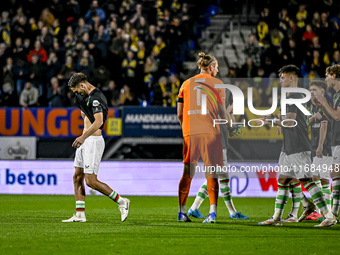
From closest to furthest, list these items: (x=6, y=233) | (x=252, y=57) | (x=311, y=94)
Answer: (x=6, y=233) → (x=311, y=94) → (x=252, y=57)

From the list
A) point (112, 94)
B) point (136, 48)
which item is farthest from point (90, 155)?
point (136, 48)

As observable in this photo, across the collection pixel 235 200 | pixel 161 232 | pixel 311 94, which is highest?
pixel 311 94

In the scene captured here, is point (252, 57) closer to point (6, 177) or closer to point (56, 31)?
point (56, 31)

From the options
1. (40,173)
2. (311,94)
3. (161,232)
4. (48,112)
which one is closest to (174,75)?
(48,112)

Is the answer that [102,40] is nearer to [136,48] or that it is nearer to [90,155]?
[136,48]

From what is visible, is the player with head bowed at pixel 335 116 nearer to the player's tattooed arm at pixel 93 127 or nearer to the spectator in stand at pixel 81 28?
the player's tattooed arm at pixel 93 127

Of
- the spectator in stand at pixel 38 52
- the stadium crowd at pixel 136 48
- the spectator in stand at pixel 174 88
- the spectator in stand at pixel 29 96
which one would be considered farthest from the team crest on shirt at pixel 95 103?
the spectator in stand at pixel 38 52

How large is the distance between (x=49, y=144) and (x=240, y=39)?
6.98 metres

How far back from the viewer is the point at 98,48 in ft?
61.6

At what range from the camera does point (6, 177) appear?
15758mm

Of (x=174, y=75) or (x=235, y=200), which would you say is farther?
(x=174, y=75)

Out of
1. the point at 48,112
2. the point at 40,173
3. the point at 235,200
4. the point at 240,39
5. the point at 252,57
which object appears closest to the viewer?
the point at 235,200

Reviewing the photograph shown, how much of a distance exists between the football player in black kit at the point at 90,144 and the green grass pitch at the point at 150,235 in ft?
1.13

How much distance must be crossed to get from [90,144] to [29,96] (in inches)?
365
